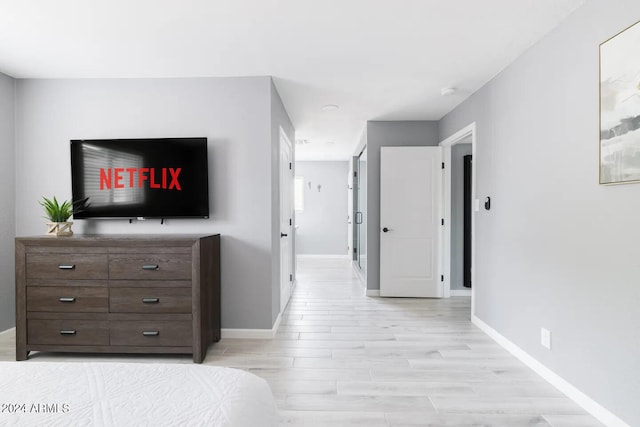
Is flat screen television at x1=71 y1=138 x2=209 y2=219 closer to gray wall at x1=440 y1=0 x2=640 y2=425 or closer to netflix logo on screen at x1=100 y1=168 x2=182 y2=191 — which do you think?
netflix logo on screen at x1=100 y1=168 x2=182 y2=191

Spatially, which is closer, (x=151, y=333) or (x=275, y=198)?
(x=151, y=333)

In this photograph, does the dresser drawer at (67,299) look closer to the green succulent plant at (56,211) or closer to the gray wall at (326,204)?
the green succulent plant at (56,211)

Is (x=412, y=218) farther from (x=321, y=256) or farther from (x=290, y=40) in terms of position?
(x=321, y=256)

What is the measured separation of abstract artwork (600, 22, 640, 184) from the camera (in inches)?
64.5

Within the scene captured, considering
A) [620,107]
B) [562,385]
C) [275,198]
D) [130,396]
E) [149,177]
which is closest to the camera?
[130,396]

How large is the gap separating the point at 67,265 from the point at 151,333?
831 millimetres

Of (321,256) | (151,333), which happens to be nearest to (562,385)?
(151,333)

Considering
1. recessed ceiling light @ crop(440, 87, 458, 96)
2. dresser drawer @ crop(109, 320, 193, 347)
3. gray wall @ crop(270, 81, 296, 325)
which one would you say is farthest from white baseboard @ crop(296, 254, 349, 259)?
dresser drawer @ crop(109, 320, 193, 347)

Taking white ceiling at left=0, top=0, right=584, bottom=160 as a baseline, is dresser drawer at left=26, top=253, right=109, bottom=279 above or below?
below

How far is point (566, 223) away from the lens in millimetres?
2143

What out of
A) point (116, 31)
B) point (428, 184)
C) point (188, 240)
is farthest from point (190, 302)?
point (428, 184)

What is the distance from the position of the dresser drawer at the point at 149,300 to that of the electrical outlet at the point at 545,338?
262 cm

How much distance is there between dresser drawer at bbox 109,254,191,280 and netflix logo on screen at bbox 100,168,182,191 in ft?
2.33

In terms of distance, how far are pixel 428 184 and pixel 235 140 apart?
267 centimetres
